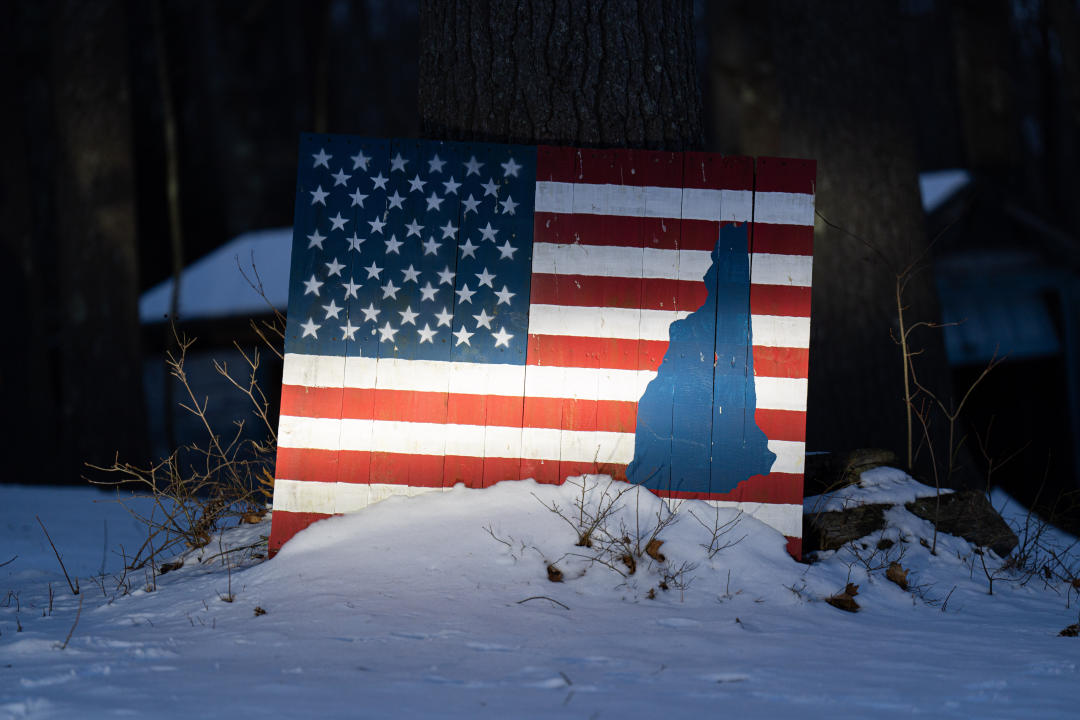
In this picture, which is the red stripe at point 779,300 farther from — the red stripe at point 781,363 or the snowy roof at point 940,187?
the snowy roof at point 940,187

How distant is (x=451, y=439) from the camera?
14.6 ft

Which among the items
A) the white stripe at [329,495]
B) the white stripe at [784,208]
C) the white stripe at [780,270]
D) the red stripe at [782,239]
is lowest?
the white stripe at [329,495]

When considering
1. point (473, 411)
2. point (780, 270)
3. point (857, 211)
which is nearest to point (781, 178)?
point (780, 270)

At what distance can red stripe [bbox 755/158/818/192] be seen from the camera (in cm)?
448

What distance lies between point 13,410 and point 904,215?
Answer: 9.56 meters

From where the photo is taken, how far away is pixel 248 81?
16000 millimetres

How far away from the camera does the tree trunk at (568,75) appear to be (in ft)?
15.6

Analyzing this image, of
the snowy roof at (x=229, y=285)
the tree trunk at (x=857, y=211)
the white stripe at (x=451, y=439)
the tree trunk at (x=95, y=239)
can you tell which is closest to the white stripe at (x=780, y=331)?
the white stripe at (x=451, y=439)

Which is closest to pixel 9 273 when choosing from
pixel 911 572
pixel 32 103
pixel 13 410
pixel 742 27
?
pixel 13 410

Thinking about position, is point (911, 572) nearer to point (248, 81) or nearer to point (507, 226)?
point (507, 226)

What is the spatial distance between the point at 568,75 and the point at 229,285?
315 inches

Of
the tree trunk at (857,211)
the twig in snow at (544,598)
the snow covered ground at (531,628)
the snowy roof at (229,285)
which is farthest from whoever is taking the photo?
the snowy roof at (229,285)

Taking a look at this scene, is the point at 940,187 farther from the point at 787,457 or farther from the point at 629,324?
the point at 629,324

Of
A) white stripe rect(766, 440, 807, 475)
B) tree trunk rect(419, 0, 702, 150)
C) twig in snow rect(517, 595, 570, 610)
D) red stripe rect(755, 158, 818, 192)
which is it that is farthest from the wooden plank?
white stripe rect(766, 440, 807, 475)
